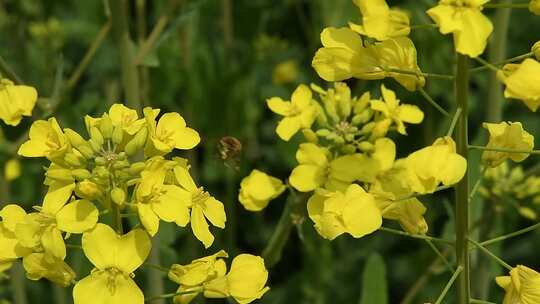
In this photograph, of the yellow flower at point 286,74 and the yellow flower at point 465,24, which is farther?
the yellow flower at point 286,74

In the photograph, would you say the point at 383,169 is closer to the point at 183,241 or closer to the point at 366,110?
the point at 366,110

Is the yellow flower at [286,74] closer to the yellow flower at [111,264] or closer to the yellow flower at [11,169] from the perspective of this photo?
the yellow flower at [11,169]

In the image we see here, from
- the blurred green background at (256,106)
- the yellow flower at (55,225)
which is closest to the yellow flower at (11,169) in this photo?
the blurred green background at (256,106)

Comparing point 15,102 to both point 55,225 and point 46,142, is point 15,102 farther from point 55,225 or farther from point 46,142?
point 55,225

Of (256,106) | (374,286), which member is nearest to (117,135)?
(374,286)

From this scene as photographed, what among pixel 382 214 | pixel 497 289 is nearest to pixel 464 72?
pixel 382 214

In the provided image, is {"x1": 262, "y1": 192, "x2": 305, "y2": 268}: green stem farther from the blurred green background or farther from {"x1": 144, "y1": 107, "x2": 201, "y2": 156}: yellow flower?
the blurred green background
